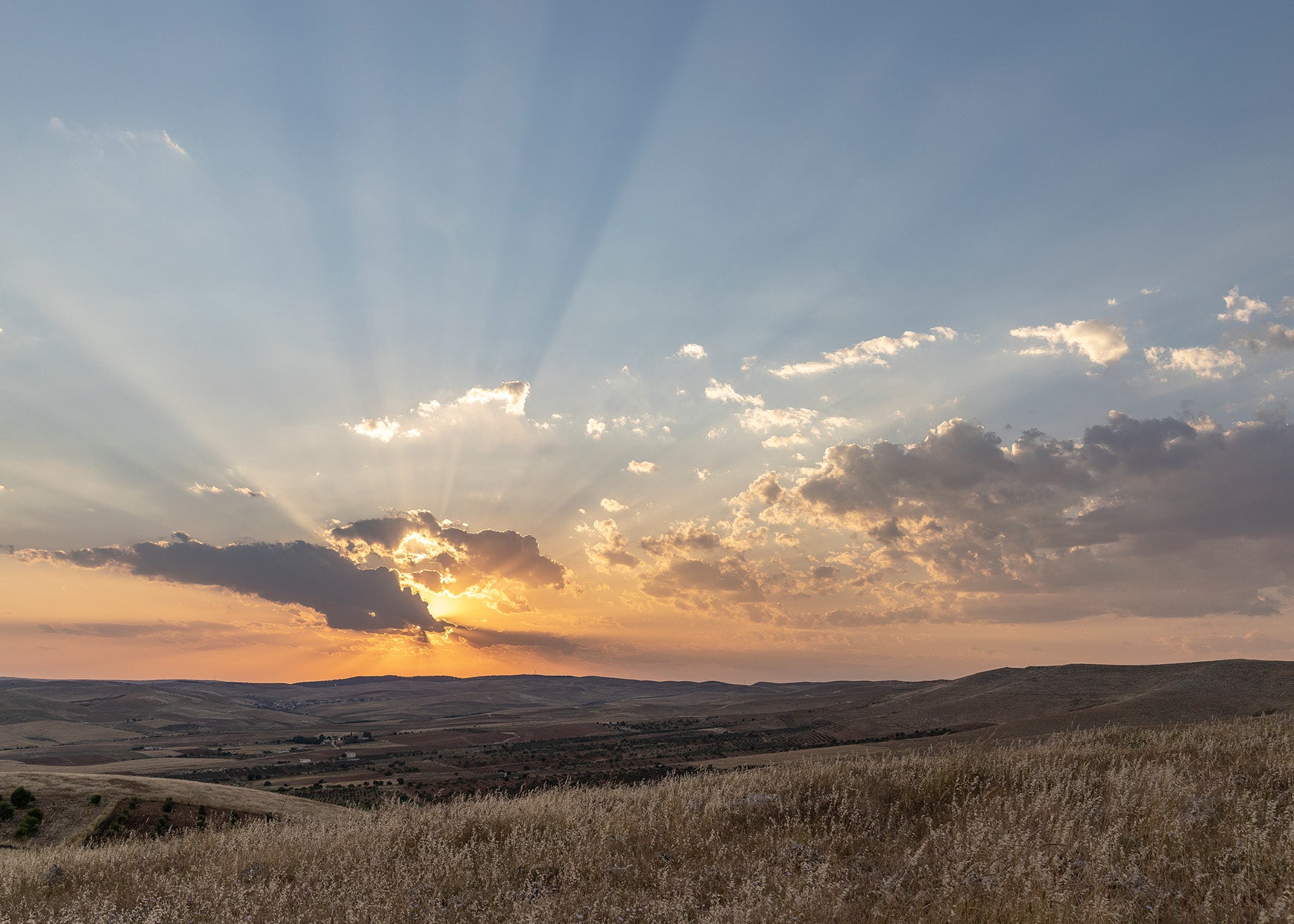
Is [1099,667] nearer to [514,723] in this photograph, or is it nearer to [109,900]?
[109,900]

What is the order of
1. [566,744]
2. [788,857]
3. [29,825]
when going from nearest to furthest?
[788,857] → [29,825] → [566,744]

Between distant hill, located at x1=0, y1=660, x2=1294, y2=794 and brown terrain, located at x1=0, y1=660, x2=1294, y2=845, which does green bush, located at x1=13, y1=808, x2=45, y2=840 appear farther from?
distant hill, located at x1=0, y1=660, x2=1294, y2=794

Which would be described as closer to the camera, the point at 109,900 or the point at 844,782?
the point at 109,900

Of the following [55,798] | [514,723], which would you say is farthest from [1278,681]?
[514,723]

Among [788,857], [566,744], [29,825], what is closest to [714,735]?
→ [566,744]

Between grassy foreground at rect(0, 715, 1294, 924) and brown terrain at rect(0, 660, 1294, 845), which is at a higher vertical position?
grassy foreground at rect(0, 715, 1294, 924)

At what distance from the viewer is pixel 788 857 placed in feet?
25.6

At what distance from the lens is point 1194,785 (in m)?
9.07

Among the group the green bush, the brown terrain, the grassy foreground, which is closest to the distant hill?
the brown terrain

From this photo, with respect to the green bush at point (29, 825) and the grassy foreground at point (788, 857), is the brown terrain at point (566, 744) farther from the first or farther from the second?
the grassy foreground at point (788, 857)

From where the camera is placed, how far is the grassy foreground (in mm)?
6164

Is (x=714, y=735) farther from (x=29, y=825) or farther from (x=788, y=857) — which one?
(x=788, y=857)

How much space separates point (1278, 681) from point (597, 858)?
3913 inches

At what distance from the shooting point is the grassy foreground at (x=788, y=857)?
616cm
